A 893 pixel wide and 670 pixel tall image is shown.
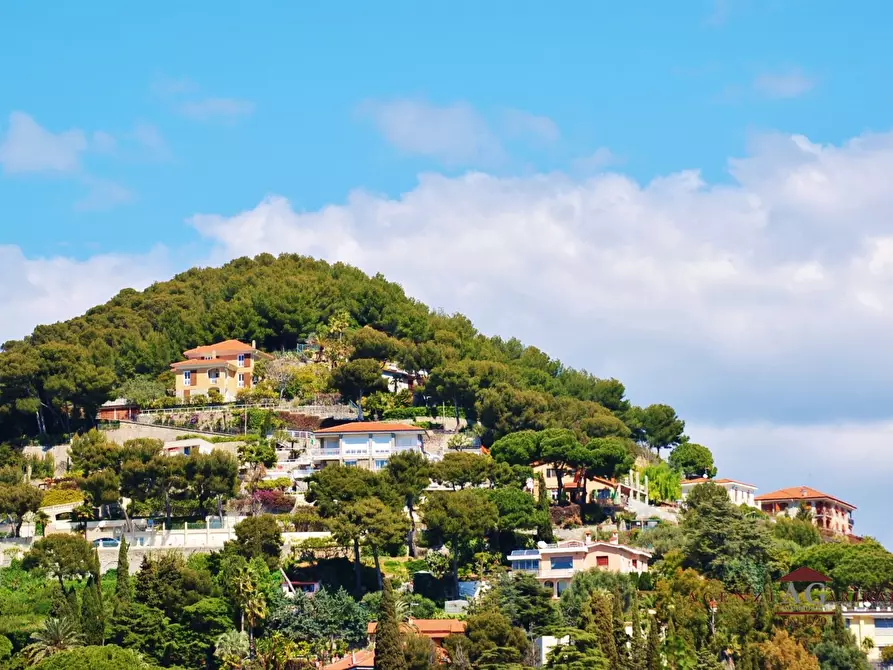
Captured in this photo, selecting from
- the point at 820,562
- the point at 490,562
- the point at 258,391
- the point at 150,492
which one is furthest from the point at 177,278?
the point at 820,562

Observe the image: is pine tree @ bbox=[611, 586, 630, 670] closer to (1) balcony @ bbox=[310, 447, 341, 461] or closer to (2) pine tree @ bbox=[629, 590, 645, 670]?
(2) pine tree @ bbox=[629, 590, 645, 670]

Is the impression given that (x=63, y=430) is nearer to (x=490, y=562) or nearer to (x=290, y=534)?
(x=290, y=534)

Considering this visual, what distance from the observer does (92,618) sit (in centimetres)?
6638

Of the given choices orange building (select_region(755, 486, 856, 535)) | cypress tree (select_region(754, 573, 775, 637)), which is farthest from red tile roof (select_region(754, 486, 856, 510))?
cypress tree (select_region(754, 573, 775, 637))

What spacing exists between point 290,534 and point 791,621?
26.4m

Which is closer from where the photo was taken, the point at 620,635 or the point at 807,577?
the point at 620,635

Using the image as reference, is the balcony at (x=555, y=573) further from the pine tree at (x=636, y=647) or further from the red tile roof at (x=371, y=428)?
the red tile roof at (x=371, y=428)

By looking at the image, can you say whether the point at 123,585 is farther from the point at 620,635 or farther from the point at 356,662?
the point at 620,635

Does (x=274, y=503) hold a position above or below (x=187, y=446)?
below

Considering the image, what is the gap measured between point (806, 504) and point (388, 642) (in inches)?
2211

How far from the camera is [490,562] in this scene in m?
78.6

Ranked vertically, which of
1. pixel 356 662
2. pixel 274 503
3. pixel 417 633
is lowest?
pixel 356 662

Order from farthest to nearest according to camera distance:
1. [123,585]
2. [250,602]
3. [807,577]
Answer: [807,577] → [123,585] → [250,602]

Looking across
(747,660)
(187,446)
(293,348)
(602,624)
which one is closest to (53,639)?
(602,624)
